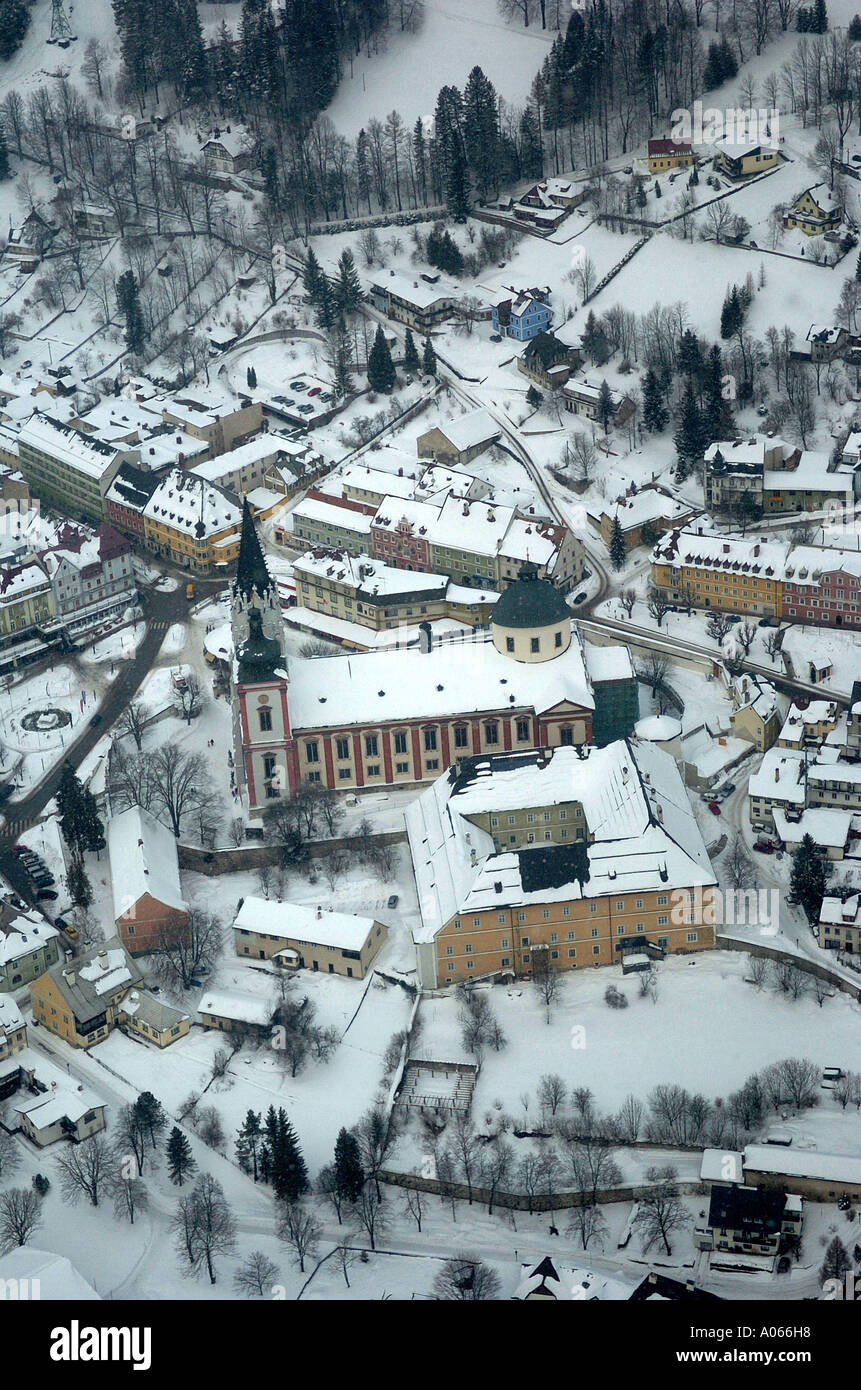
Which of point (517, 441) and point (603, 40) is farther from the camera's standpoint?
point (603, 40)

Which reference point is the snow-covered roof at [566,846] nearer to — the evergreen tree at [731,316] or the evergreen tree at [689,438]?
the evergreen tree at [689,438]

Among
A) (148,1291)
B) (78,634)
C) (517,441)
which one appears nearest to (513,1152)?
(148,1291)

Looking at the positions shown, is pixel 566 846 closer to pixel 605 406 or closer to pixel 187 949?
pixel 187 949

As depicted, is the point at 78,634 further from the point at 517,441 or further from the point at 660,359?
the point at 660,359

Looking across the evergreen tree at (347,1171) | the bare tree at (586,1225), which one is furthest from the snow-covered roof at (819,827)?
the evergreen tree at (347,1171)

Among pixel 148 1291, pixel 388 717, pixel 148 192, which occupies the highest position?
pixel 148 192
